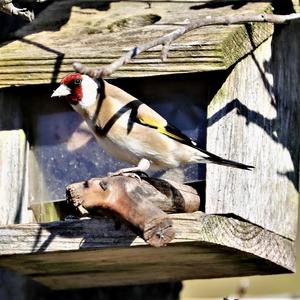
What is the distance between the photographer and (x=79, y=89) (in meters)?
5.05

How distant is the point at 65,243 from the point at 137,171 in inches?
14.0

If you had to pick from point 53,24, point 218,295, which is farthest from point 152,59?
point 218,295

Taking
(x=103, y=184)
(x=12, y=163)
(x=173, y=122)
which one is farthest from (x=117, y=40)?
(x=103, y=184)

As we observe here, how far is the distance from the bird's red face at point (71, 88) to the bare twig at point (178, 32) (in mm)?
193

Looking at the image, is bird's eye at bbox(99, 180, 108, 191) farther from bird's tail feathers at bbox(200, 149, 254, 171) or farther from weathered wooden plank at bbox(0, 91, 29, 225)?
weathered wooden plank at bbox(0, 91, 29, 225)

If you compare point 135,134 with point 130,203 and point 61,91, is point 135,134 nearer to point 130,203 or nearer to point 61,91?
point 61,91

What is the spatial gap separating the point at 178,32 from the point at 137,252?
773mm

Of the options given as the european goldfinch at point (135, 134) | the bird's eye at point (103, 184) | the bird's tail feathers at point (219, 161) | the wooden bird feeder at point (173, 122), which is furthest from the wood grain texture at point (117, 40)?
the bird's eye at point (103, 184)

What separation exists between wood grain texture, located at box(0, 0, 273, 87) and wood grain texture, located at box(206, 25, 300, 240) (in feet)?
0.39

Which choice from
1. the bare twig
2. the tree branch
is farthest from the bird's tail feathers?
the tree branch

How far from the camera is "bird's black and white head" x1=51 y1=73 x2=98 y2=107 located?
503cm

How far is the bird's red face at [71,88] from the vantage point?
500 cm

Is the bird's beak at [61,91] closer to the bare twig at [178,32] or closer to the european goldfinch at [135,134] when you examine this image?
the european goldfinch at [135,134]

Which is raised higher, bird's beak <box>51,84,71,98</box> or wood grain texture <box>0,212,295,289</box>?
bird's beak <box>51,84,71,98</box>
